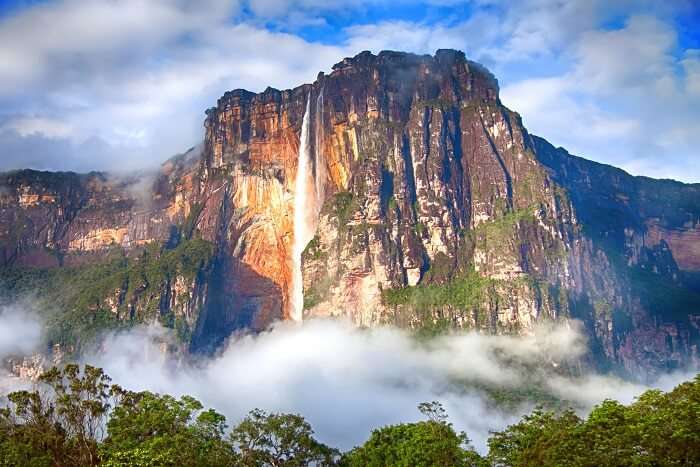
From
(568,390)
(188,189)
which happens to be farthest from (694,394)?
(188,189)

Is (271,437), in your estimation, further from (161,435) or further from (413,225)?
(413,225)

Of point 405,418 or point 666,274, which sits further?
point 666,274

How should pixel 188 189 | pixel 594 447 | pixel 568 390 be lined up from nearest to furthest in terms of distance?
pixel 594 447, pixel 568 390, pixel 188 189

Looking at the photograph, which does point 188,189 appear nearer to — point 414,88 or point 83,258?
point 83,258

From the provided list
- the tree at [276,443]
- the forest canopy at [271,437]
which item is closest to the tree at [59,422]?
the forest canopy at [271,437]

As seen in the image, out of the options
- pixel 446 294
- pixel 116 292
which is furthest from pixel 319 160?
pixel 116 292

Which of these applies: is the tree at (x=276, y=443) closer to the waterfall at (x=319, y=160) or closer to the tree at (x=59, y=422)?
the tree at (x=59, y=422)
